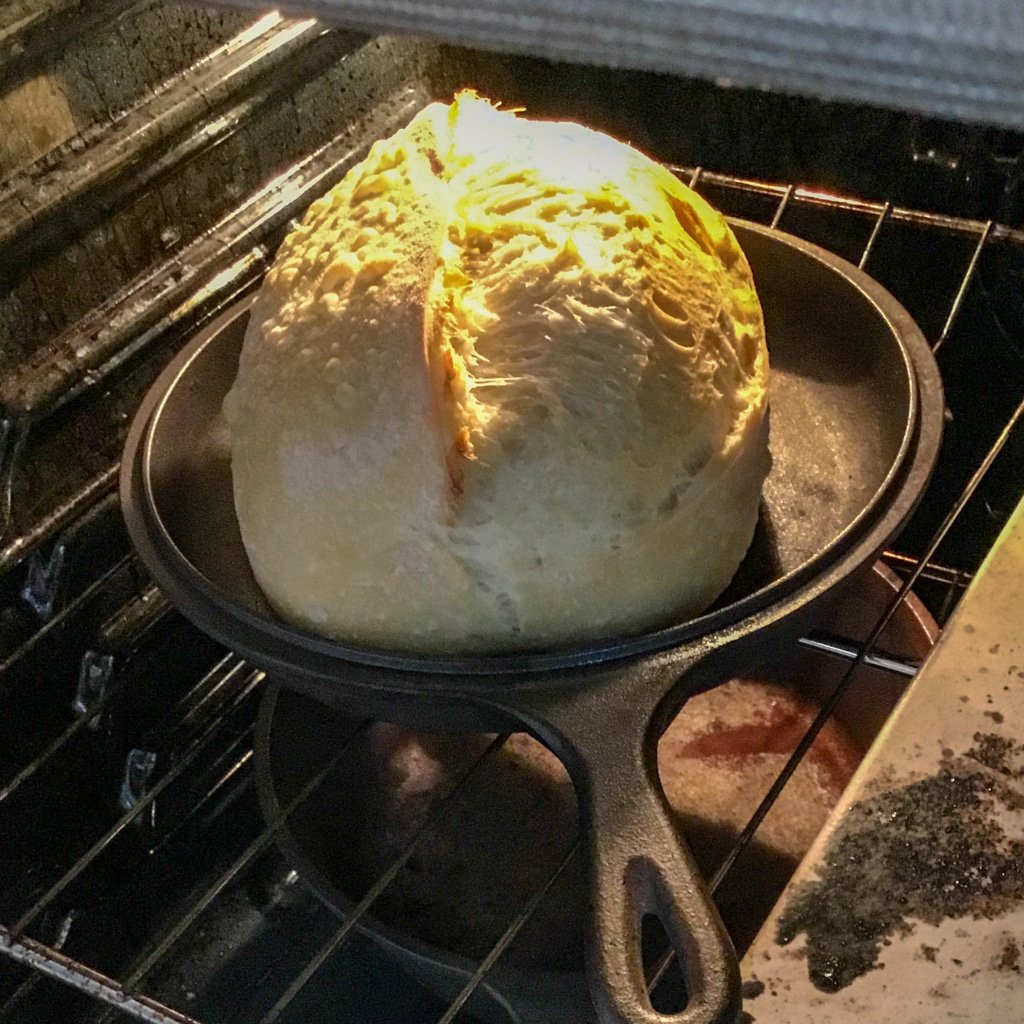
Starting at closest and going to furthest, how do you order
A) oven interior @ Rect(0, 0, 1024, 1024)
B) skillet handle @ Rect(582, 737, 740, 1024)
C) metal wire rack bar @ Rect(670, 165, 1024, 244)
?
skillet handle @ Rect(582, 737, 740, 1024)
oven interior @ Rect(0, 0, 1024, 1024)
metal wire rack bar @ Rect(670, 165, 1024, 244)

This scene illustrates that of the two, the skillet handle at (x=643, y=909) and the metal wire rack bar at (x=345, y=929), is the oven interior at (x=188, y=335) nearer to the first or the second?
the metal wire rack bar at (x=345, y=929)

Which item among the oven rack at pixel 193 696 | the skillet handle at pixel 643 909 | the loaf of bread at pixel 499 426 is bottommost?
the oven rack at pixel 193 696

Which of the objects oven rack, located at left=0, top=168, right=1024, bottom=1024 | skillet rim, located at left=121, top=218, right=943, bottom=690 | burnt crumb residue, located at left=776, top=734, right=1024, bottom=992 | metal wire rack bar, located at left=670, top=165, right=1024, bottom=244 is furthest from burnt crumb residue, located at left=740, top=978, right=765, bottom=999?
metal wire rack bar, located at left=670, top=165, right=1024, bottom=244

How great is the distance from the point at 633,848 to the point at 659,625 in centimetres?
19

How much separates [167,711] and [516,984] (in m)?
0.41

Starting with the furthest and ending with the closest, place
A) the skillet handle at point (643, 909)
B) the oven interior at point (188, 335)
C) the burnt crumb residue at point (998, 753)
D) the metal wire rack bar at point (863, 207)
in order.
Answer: the metal wire rack bar at point (863, 207), the oven interior at point (188, 335), the burnt crumb residue at point (998, 753), the skillet handle at point (643, 909)

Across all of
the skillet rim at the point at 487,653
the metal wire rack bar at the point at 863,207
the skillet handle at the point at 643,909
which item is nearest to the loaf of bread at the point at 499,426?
the skillet rim at the point at 487,653

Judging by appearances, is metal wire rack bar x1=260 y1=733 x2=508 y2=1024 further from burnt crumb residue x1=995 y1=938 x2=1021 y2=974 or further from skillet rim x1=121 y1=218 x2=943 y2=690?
burnt crumb residue x1=995 y1=938 x2=1021 y2=974

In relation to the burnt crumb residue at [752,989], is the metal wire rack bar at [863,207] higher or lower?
higher

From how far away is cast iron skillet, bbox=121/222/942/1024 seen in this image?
1.65 ft

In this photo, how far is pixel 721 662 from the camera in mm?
612

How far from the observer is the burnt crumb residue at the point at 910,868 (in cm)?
55

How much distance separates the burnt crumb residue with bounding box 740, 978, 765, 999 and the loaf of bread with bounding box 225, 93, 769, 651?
0.68 feet

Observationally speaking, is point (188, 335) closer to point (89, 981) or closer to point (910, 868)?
point (89, 981)
